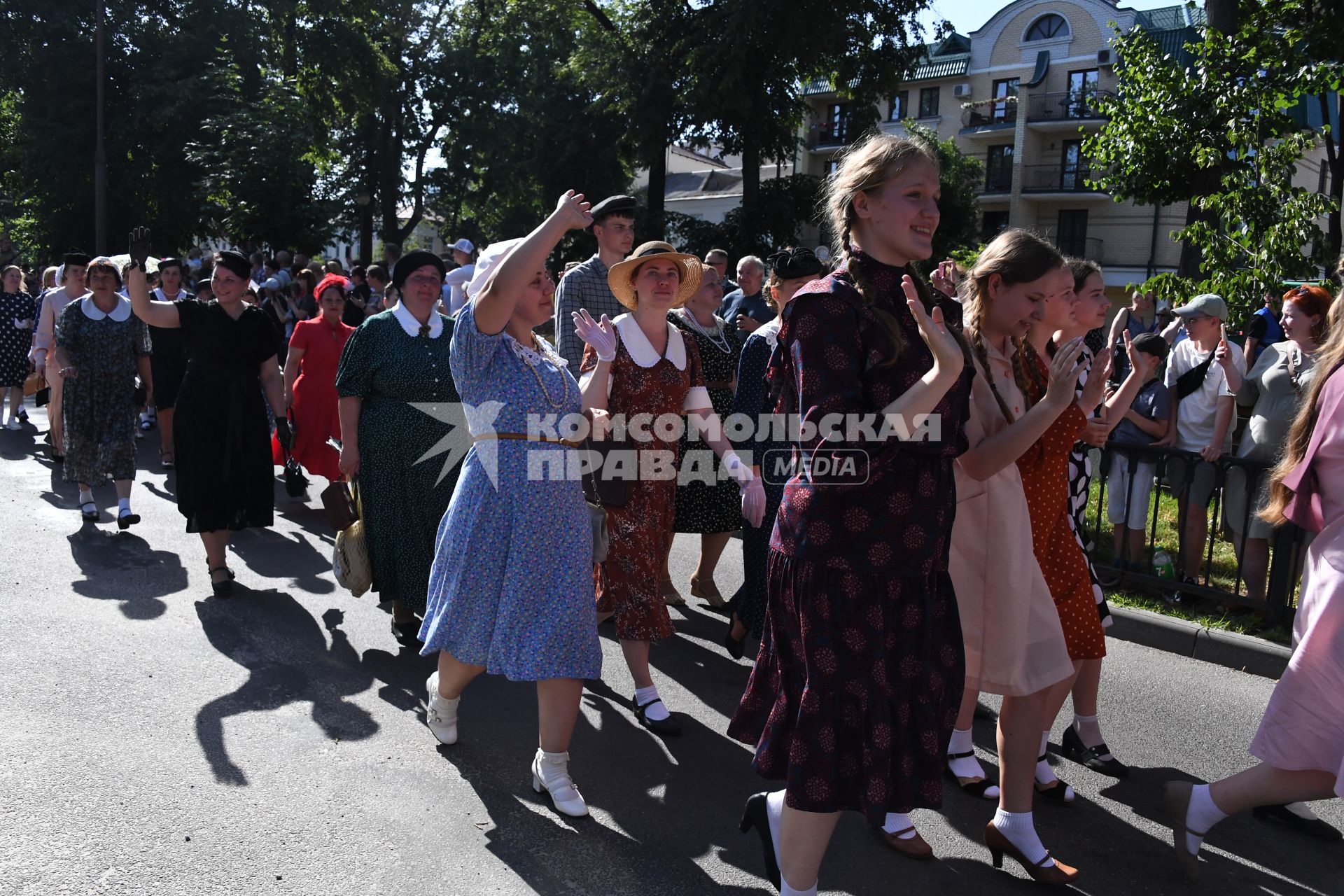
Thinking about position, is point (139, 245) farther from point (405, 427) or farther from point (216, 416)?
point (405, 427)

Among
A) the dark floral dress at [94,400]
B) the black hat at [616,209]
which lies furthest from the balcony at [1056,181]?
the black hat at [616,209]

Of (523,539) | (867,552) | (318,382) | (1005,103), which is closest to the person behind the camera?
(867,552)

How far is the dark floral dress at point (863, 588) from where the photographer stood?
106 inches

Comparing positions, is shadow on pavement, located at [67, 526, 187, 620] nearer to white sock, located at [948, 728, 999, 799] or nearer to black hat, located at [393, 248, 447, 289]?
black hat, located at [393, 248, 447, 289]

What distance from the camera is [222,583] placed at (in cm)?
634

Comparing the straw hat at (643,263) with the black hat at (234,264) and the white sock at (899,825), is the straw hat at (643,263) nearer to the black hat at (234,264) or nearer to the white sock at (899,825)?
the white sock at (899,825)

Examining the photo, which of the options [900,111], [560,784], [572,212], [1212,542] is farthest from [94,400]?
[900,111]

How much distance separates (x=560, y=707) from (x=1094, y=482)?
633cm

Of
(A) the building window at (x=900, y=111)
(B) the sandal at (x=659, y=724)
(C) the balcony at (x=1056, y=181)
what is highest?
(A) the building window at (x=900, y=111)

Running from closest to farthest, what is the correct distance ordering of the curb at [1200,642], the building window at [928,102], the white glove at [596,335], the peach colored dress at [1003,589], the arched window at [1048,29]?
the peach colored dress at [1003,589]
the white glove at [596,335]
the curb at [1200,642]
the arched window at [1048,29]
the building window at [928,102]

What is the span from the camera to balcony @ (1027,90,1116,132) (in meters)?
40.4

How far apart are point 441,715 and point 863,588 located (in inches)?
84.3

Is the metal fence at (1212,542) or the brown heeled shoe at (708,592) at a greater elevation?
the metal fence at (1212,542)

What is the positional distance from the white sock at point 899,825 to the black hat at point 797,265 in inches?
95.4
